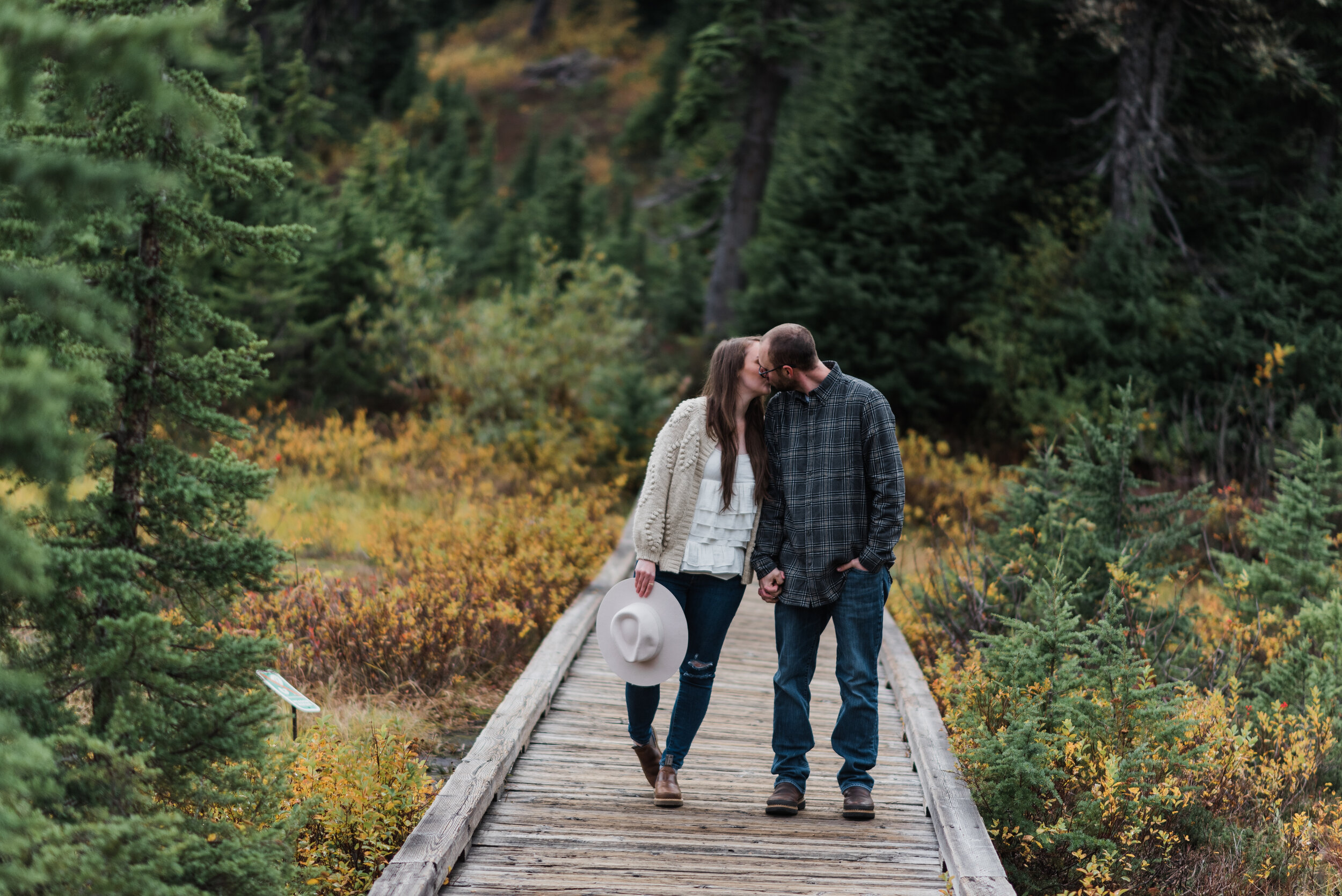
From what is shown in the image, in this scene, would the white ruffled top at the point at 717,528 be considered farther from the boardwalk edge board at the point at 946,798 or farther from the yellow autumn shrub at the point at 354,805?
the yellow autumn shrub at the point at 354,805

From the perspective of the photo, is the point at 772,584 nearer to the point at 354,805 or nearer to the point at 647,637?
the point at 647,637

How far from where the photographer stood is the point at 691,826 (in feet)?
14.7

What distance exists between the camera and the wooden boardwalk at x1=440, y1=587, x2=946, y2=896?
3.92 metres

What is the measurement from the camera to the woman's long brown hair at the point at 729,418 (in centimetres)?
448

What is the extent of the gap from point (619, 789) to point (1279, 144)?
1745 centimetres

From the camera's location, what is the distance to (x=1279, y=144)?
1719cm

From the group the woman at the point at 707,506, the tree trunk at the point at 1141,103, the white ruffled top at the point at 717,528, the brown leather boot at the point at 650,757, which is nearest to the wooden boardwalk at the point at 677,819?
the brown leather boot at the point at 650,757

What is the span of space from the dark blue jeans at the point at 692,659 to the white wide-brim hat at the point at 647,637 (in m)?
0.09

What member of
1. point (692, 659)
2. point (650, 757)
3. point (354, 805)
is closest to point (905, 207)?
point (692, 659)

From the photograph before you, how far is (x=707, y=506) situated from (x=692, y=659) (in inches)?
27.9

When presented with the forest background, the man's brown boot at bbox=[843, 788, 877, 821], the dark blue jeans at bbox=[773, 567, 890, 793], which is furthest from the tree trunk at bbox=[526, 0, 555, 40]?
the man's brown boot at bbox=[843, 788, 877, 821]

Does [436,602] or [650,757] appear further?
[436,602]

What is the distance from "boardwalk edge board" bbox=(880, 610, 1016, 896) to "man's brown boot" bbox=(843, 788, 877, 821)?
0.28 metres

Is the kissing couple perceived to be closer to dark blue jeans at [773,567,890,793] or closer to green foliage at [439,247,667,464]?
dark blue jeans at [773,567,890,793]
